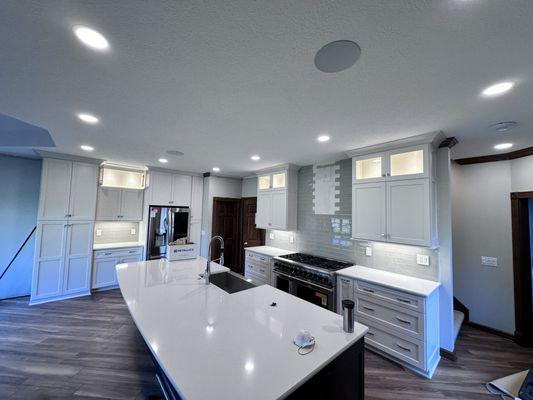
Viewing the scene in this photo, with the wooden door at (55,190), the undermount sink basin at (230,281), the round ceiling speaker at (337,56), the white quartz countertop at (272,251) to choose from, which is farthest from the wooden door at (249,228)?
the round ceiling speaker at (337,56)

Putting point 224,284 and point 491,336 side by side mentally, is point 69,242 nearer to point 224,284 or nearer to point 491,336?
point 224,284

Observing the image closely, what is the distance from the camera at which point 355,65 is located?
51.7 inches

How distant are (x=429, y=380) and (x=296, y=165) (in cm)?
346

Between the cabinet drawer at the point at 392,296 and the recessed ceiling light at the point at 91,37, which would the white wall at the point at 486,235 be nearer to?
the cabinet drawer at the point at 392,296

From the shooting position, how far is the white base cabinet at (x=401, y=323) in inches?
84.8

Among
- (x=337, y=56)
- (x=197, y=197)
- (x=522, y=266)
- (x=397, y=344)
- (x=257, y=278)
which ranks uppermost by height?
(x=337, y=56)

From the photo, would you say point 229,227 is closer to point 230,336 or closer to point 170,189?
point 170,189

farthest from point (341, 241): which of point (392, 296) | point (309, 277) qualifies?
point (392, 296)

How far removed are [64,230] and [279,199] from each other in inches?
160

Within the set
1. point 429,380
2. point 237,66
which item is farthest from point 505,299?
point 237,66

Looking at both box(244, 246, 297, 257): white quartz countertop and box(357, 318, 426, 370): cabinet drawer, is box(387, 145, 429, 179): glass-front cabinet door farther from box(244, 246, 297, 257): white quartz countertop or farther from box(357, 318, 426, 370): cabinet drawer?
box(244, 246, 297, 257): white quartz countertop

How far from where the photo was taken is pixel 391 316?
238 centimetres

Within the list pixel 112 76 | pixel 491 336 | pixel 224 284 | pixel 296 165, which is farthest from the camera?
pixel 296 165

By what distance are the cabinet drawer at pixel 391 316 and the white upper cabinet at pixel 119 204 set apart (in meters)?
4.66
